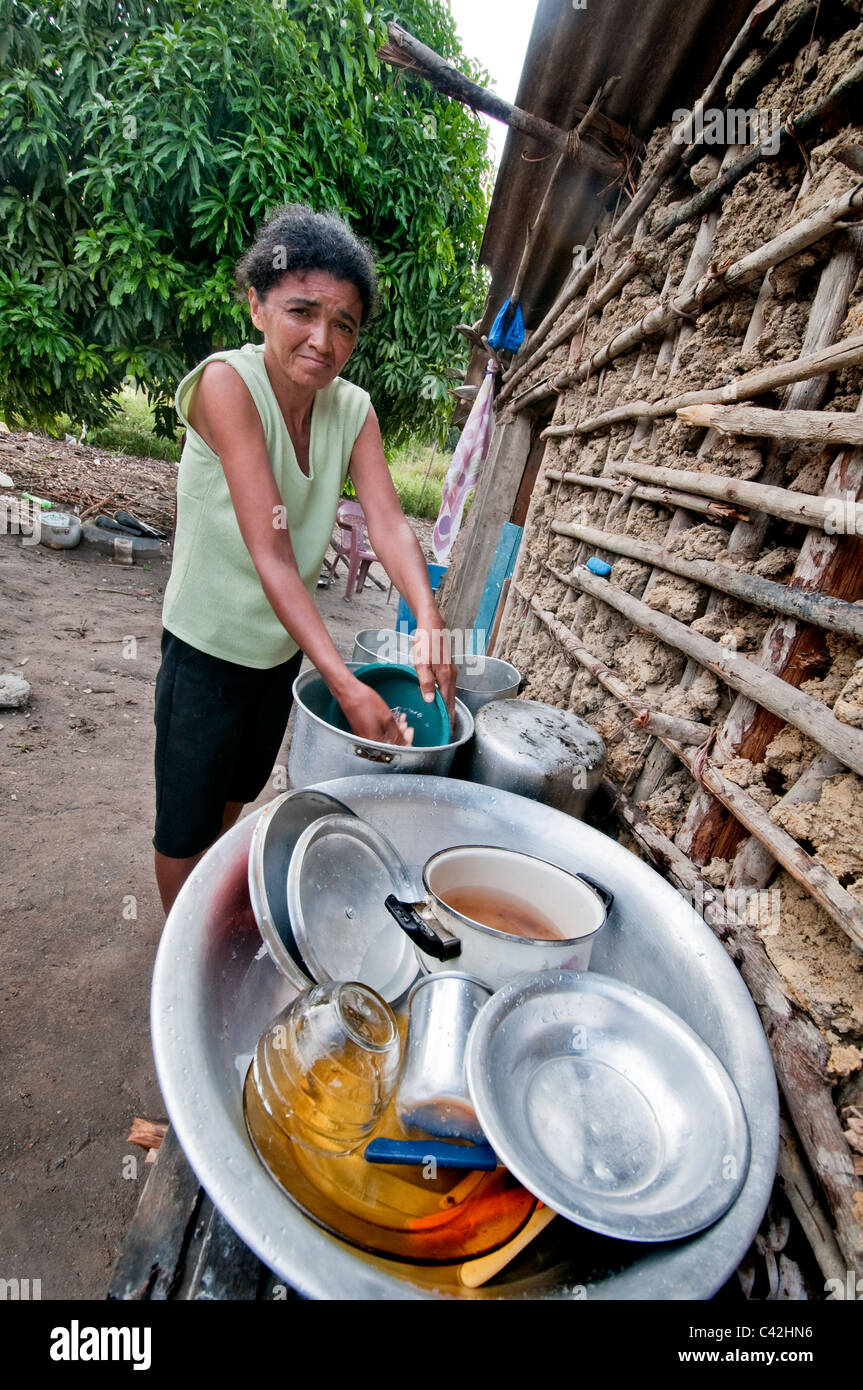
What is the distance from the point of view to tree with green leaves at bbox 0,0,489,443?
5.20 meters

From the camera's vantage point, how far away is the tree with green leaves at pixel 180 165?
520 cm

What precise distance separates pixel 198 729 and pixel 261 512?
67cm

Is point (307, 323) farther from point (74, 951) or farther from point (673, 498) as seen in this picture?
point (74, 951)

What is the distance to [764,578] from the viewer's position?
1382 mm

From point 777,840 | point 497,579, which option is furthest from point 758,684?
point 497,579

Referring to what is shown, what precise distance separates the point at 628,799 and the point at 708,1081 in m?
0.97

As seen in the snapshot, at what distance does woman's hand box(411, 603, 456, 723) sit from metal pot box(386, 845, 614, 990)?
573 millimetres

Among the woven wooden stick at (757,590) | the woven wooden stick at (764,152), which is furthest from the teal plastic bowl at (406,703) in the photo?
the woven wooden stick at (764,152)

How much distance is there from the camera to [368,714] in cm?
148

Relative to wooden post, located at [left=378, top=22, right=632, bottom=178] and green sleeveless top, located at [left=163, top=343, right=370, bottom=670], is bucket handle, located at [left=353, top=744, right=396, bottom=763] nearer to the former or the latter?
green sleeveless top, located at [left=163, top=343, right=370, bottom=670]

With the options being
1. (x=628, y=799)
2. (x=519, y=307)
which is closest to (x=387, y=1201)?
(x=628, y=799)

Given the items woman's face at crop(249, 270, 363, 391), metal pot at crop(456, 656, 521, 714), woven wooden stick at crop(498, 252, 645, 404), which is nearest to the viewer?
woman's face at crop(249, 270, 363, 391)

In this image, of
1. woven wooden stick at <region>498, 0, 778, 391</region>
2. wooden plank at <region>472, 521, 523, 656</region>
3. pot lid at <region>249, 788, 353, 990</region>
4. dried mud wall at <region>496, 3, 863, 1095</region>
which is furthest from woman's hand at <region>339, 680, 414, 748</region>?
wooden plank at <region>472, 521, 523, 656</region>
